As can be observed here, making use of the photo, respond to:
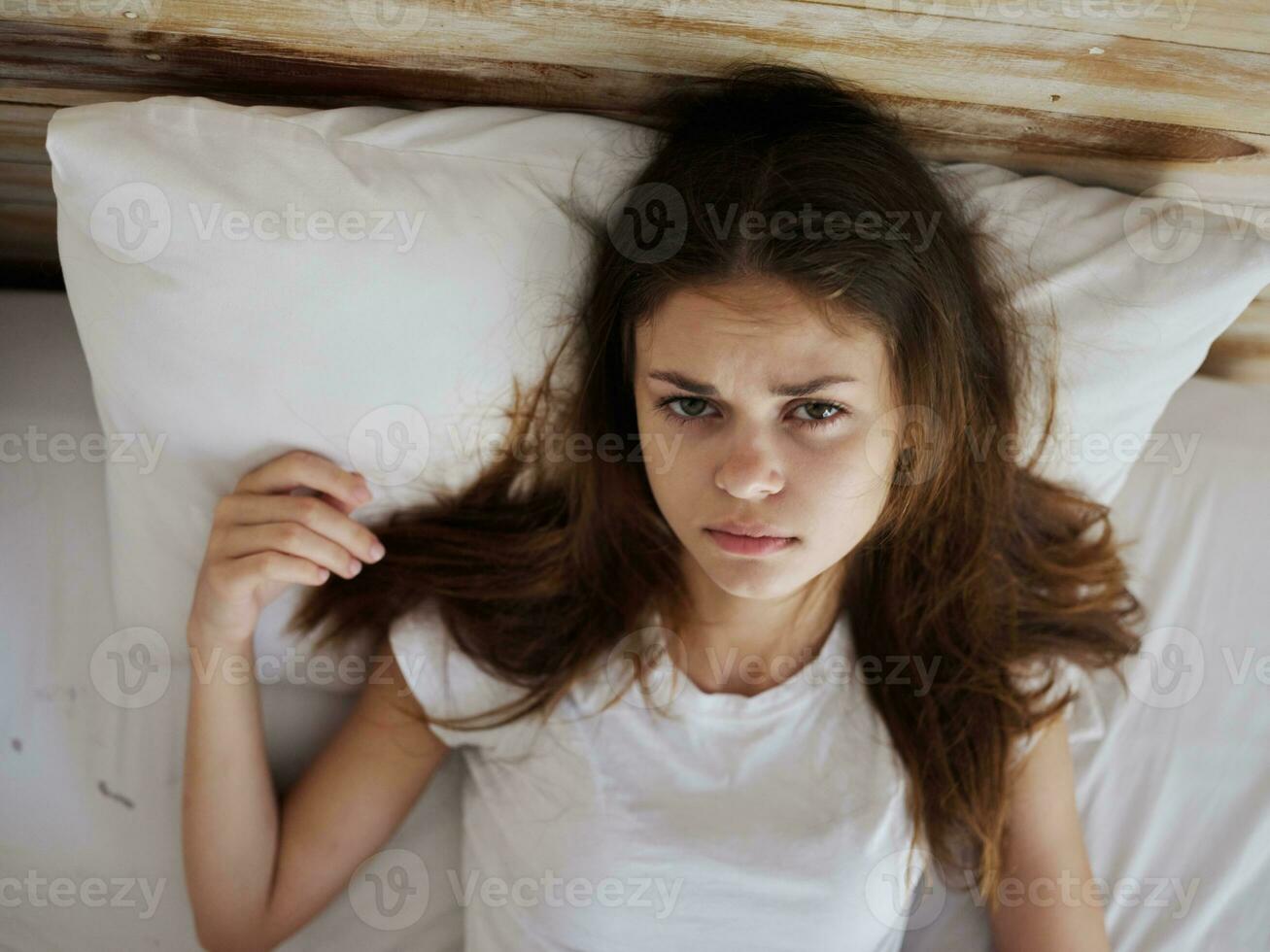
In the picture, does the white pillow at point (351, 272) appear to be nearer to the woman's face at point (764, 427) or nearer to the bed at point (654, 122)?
the bed at point (654, 122)

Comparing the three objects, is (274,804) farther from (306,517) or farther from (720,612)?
(720,612)

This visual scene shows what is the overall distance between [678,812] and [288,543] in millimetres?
445

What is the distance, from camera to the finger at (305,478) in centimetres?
100

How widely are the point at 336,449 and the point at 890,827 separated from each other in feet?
2.11

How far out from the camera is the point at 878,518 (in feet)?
3.34

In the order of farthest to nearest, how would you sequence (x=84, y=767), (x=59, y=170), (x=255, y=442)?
(x=84, y=767) < (x=255, y=442) < (x=59, y=170)

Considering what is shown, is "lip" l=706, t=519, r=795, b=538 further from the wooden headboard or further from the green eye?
the wooden headboard

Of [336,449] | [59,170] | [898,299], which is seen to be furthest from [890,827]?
[59,170]

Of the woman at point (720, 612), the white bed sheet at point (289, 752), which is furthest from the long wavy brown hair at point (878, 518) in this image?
the white bed sheet at point (289, 752)

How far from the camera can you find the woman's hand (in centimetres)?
99

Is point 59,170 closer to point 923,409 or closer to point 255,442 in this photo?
point 255,442

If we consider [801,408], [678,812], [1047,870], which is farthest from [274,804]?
[1047,870]

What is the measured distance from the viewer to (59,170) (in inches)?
35.8

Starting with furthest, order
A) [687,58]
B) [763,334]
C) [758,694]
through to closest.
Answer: [758,694]
[687,58]
[763,334]
